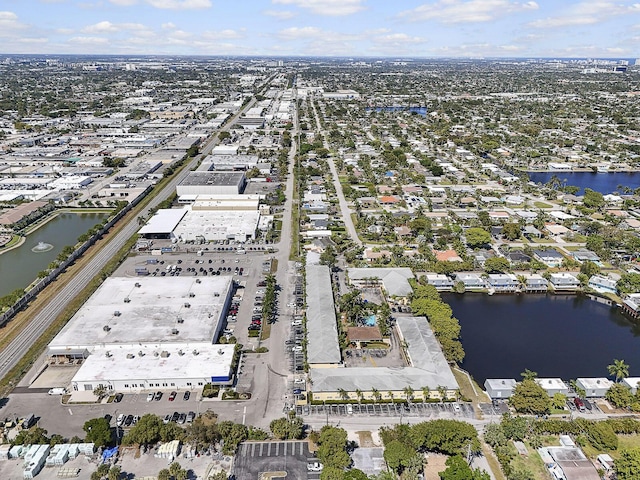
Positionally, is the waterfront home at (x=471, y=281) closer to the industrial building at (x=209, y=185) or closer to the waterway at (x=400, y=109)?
the industrial building at (x=209, y=185)

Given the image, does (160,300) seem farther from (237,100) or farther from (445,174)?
(237,100)

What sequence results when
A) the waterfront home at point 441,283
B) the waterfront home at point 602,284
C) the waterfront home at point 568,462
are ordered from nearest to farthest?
the waterfront home at point 568,462 → the waterfront home at point 602,284 → the waterfront home at point 441,283

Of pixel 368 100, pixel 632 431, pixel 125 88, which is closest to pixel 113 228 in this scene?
pixel 632 431

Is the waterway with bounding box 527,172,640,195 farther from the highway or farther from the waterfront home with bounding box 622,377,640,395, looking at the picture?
the highway

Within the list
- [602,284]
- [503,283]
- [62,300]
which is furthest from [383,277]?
[62,300]

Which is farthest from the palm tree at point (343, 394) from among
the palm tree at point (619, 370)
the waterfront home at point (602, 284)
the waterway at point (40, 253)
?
the waterway at point (40, 253)

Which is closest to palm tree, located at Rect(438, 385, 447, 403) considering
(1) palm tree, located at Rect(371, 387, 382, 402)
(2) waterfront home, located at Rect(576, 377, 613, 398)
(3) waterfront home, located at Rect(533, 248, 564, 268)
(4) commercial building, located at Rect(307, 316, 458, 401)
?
(4) commercial building, located at Rect(307, 316, 458, 401)
